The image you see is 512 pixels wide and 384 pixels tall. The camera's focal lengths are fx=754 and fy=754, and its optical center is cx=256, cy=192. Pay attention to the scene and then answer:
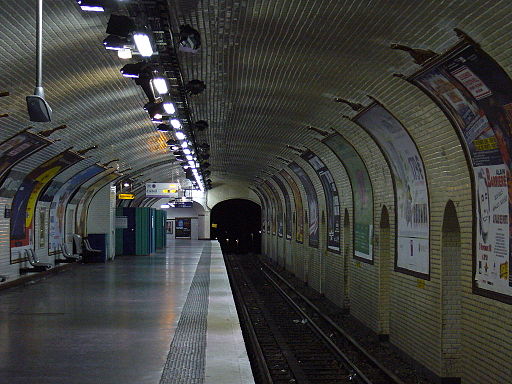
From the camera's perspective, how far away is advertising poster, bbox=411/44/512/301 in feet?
23.8

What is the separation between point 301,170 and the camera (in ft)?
70.4

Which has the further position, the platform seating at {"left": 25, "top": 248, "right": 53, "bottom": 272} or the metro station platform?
the platform seating at {"left": 25, "top": 248, "right": 53, "bottom": 272}

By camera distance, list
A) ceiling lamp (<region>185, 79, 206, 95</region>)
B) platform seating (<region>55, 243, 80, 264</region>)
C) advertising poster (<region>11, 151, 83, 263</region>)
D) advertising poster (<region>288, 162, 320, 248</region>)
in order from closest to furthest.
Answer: ceiling lamp (<region>185, 79, 206, 95</region>) < advertising poster (<region>11, 151, 83, 263</region>) < advertising poster (<region>288, 162, 320, 248</region>) < platform seating (<region>55, 243, 80, 264</region>)

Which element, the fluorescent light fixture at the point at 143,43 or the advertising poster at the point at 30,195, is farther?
the advertising poster at the point at 30,195

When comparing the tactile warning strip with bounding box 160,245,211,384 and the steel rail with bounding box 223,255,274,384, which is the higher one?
the tactile warning strip with bounding box 160,245,211,384

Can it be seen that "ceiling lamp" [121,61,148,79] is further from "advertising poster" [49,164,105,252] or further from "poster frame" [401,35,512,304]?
"advertising poster" [49,164,105,252]

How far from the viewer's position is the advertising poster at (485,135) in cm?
725

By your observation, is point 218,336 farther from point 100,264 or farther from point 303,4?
point 100,264

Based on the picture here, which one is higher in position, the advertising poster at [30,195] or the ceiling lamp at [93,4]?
the ceiling lamp at [93,4]

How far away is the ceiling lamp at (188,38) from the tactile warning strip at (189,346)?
338cm

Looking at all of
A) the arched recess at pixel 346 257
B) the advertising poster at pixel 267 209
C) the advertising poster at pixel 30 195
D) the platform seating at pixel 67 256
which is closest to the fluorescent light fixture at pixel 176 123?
the advertising poster at pixel 30 195

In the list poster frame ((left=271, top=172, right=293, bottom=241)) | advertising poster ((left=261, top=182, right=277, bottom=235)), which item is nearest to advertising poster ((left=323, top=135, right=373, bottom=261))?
poster frame ((left=271, top=172, right=293, bottom=241))

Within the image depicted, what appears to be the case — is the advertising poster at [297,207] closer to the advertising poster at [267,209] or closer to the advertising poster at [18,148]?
the advertising poster at [18,148]

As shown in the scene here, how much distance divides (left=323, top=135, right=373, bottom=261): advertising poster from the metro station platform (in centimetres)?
281
